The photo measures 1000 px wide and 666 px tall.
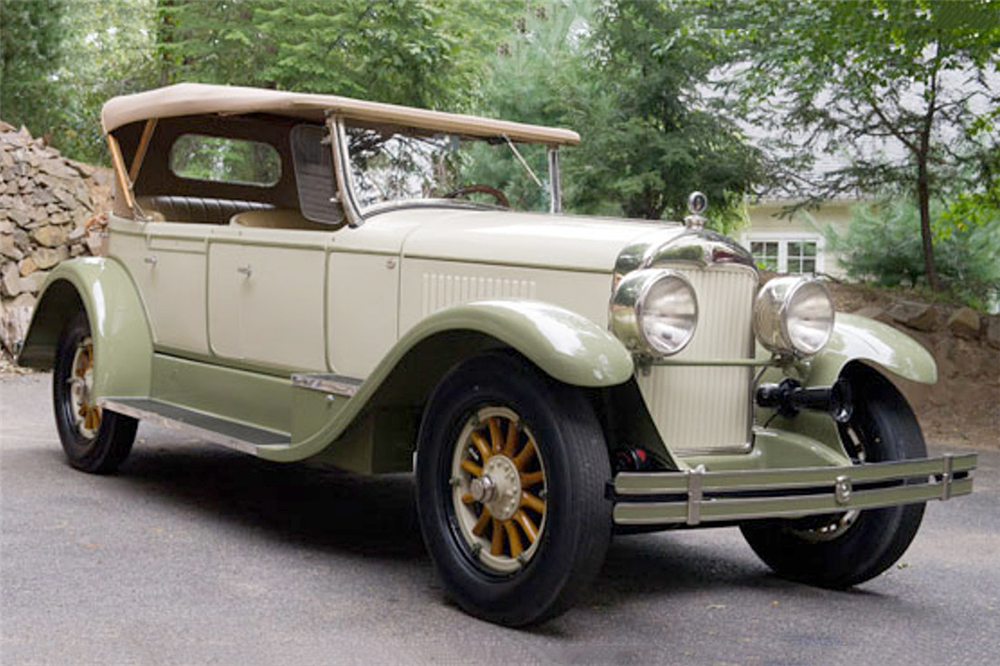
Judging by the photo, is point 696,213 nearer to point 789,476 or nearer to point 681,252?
point 681,252

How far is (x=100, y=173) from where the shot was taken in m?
13.6

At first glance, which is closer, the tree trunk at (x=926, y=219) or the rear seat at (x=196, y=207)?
the rear seat at (x=196, y=207)

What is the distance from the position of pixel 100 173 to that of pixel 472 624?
10.7 meters

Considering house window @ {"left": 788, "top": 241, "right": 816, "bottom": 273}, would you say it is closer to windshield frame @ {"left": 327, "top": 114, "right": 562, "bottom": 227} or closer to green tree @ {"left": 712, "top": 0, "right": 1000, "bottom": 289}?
green tree @ {"left": 712, "top": 0, "right": 1000, "bottom": 289}

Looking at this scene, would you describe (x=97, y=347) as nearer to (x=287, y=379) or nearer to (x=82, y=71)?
(x=287, y=379)

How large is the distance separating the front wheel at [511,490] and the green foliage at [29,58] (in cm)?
1248

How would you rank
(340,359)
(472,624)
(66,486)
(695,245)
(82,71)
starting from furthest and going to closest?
(82,71)
(66,486)
(340,359)
(695,245)
(472,624)

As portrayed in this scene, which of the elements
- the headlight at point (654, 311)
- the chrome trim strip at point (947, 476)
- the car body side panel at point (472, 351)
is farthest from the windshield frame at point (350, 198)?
the chrome trim strip at point (947, 476)

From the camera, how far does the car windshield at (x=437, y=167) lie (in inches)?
223

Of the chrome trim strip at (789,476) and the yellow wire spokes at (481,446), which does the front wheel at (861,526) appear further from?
the yellow wire spokes at (481,446)

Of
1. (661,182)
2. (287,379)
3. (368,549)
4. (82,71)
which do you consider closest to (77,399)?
(287,379)

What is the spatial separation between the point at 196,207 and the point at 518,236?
9.67 ft

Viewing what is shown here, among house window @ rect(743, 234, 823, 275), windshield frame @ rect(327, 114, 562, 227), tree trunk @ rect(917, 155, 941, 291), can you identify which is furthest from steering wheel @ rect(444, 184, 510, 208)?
house window @ rect(743, 234, 823, 275)

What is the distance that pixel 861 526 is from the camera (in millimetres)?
4766
